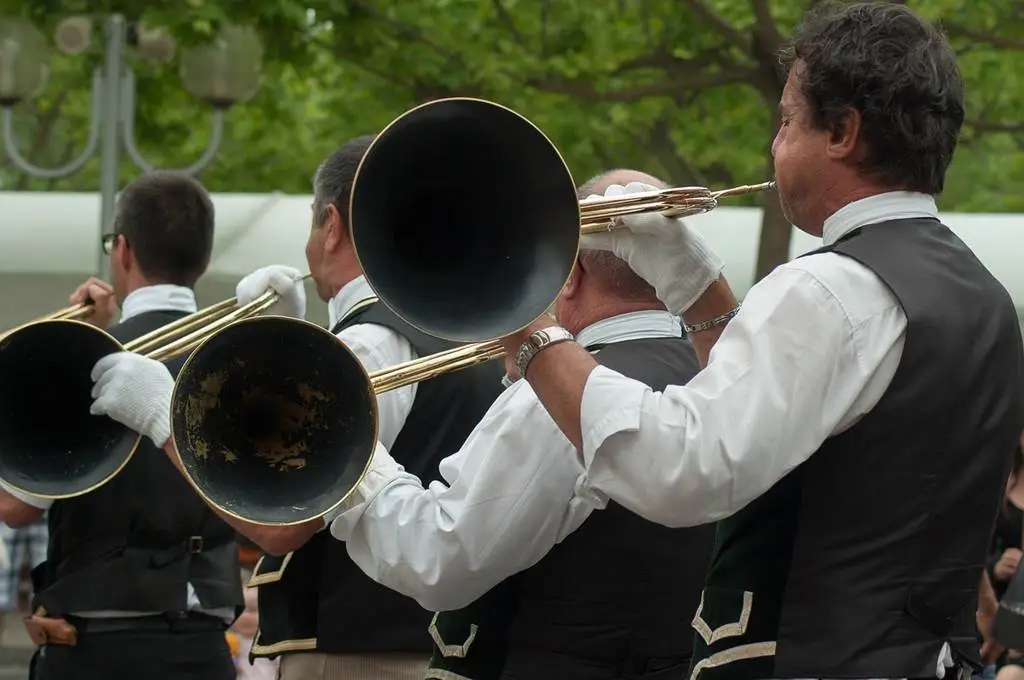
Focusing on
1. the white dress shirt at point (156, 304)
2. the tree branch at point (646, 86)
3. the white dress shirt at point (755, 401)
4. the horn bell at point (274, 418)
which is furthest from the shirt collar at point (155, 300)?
the tree branch at point (646, 86)

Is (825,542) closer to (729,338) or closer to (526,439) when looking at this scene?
(729,338)

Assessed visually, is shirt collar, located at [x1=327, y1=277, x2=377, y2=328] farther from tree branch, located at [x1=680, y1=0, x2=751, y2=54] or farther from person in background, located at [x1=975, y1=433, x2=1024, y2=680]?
tree branch, located at [x1=680, y1=0, x2=751, y2=54]

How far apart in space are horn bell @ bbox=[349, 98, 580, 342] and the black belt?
7.58 ft

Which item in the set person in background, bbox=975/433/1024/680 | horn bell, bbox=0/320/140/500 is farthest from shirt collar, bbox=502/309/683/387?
person in background, bbox=975/433/1024/680

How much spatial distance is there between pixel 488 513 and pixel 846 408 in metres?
0.79

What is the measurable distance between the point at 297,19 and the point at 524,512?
6.07 meters

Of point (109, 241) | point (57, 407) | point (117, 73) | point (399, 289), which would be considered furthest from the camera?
point (117, 73)

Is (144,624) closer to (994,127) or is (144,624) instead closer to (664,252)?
(664,252)

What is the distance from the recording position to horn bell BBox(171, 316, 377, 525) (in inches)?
125

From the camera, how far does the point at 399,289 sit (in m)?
2.87

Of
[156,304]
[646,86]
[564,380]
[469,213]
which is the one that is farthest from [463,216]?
[646,86]

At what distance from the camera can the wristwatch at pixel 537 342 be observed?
8.79 feet

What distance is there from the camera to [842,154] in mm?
2713

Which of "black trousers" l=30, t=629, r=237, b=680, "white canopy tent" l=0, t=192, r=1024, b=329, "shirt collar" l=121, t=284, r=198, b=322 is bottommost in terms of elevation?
"white canopy tent" l=0, t=192, r=1024, b=329
